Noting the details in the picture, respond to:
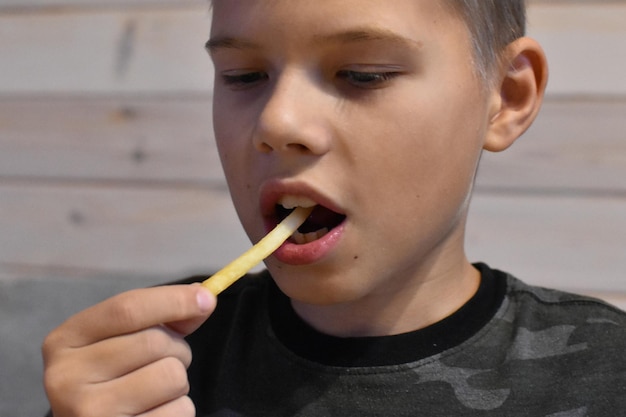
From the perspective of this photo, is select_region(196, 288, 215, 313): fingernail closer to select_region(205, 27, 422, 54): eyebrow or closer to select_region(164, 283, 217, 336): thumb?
select_region(164, 283, 217, 336): thumb

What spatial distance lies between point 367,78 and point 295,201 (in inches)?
4.5

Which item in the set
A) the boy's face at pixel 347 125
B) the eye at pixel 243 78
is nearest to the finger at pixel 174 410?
the boy's face at pixel 347 125

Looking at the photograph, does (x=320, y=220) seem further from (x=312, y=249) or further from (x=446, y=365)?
(x=446, y=365)

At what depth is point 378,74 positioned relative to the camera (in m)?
0.62

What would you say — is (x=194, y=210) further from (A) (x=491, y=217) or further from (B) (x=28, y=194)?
(A) (x=491, y=217)

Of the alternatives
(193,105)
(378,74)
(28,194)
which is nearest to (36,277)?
(28,194)

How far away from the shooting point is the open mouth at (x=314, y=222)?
2.12ft

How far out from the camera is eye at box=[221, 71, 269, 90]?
0.66 m

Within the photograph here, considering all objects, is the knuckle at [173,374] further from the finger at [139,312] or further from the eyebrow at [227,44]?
the eyebrow at [227,44]

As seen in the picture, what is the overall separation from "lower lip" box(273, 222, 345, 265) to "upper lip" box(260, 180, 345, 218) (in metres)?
0.02

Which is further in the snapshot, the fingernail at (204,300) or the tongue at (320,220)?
the tongue at (320,220)

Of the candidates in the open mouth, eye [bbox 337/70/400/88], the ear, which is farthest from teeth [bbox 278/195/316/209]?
the ear

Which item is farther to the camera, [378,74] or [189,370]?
[189,370]

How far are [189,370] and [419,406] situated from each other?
9.4 inches
